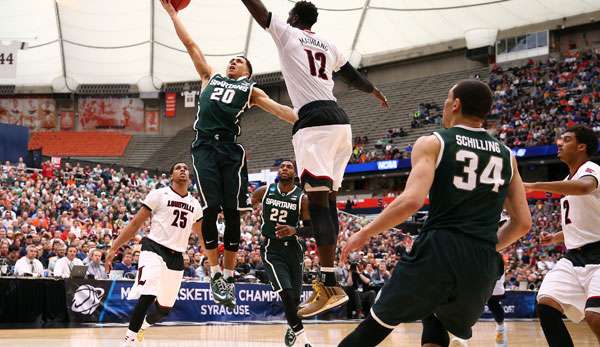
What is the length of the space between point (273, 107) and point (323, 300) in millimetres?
1795

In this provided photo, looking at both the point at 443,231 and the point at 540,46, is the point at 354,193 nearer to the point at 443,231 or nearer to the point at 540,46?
the point at 540,46

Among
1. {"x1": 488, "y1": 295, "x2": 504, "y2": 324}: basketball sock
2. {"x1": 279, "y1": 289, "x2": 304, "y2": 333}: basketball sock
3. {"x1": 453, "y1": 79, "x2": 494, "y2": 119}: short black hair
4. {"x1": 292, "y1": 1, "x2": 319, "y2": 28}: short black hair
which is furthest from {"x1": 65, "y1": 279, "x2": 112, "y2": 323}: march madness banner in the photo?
{"x1": 453, "y1": 79, "x2": 494, "y2": 119}: short black hair

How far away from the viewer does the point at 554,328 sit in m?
6.35

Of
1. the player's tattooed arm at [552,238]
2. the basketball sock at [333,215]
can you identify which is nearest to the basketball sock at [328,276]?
the basketball sock at [333,215]

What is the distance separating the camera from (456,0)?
131ft

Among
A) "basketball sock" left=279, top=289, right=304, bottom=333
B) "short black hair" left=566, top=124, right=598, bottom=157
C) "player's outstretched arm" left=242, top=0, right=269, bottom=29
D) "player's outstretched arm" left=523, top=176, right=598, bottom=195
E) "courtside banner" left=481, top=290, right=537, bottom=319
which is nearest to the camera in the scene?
"player's outstretched arm" left=242, top=0, right=269, bottom=29

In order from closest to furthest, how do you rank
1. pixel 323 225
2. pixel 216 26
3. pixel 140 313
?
pixel 323 225 → pixel 140 313 → pixel 216 26

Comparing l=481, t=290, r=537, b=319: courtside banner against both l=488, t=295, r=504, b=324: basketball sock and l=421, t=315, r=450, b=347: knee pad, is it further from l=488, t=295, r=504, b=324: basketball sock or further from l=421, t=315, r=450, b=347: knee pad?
l=421, t=315, r=450, b=347: knee pad

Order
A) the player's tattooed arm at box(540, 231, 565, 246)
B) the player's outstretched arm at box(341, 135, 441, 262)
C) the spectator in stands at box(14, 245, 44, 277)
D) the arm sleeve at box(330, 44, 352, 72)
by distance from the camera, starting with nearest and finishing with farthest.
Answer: the player's outstretched arm at box(341, 135, 441, 262), the arm sleeve at box(330, 44, 352, 72), the player's tattooed arm at box(540, 231, 565, 246), the spectator in stands at box(14, 245, 44, 277)

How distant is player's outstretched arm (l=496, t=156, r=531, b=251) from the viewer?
15.2 feet

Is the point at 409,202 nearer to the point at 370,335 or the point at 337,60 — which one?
the point at 370,335

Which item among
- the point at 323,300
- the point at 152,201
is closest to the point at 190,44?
the point at 323,300

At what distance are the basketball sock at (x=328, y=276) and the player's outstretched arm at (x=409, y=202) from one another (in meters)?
2.05

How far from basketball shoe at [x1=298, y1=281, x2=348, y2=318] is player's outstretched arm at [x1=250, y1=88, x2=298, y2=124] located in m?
1.44
